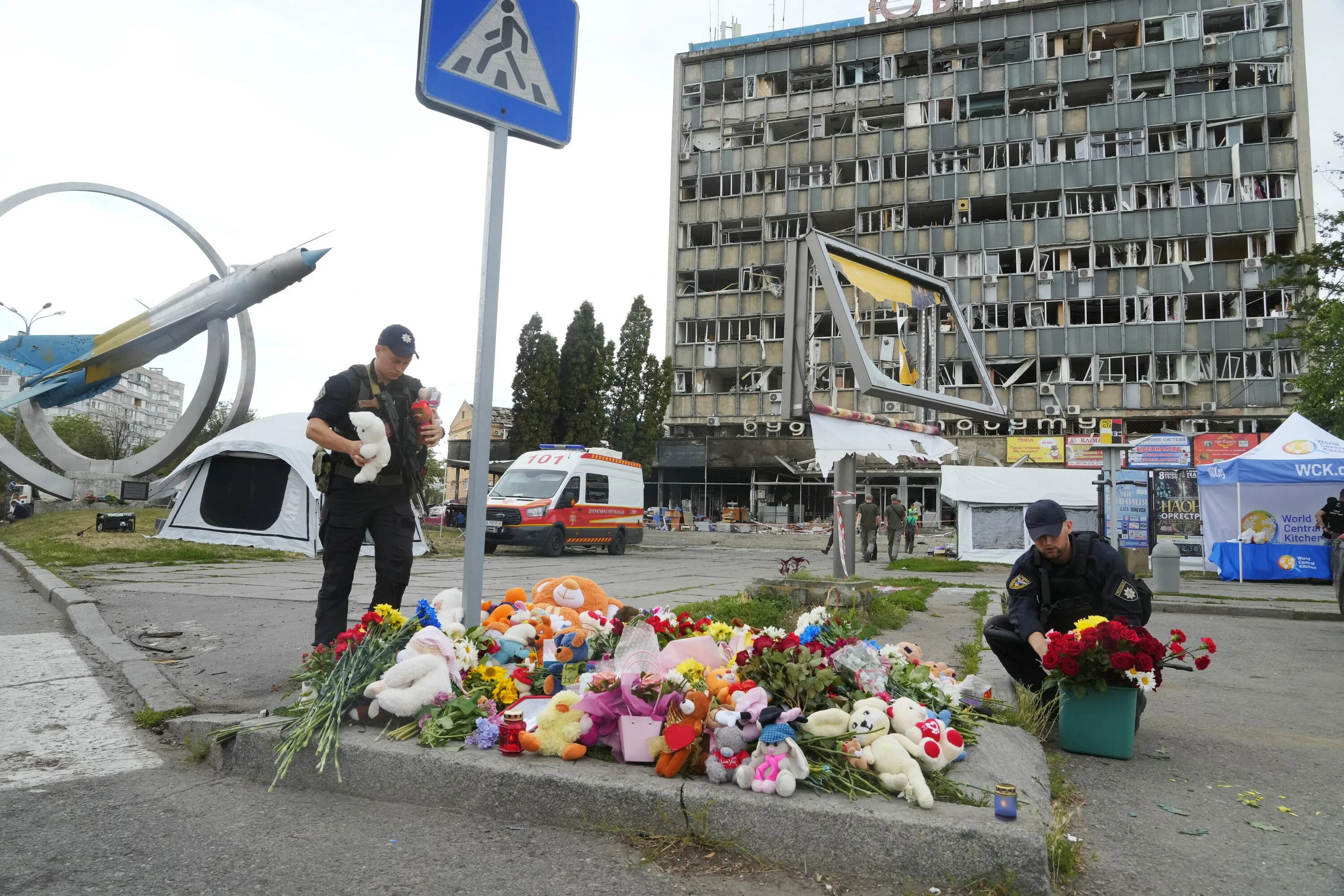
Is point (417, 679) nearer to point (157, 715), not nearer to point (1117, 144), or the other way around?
point (157, 715)

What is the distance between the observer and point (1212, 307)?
3597 cm

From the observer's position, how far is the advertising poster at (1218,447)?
71.6 ft

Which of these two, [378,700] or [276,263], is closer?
[378,700]

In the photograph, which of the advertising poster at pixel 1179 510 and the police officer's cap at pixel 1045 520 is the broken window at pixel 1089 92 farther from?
the police officer's cap at pixel 1045 520

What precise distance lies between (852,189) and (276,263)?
2663 centimetres

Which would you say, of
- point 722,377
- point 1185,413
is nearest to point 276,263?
point 722,377

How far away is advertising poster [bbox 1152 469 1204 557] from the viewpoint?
707 inches

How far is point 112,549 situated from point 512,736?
16.0 metres

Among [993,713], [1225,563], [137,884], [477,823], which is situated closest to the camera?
[137,884]

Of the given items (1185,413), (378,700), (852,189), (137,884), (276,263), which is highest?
(852,189)

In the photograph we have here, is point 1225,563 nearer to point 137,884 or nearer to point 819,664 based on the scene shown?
point 819,664

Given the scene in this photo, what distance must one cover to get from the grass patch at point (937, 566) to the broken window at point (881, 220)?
25.1 metres

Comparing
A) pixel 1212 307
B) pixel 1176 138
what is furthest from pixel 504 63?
pixel 1176 138

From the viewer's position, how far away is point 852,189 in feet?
135
